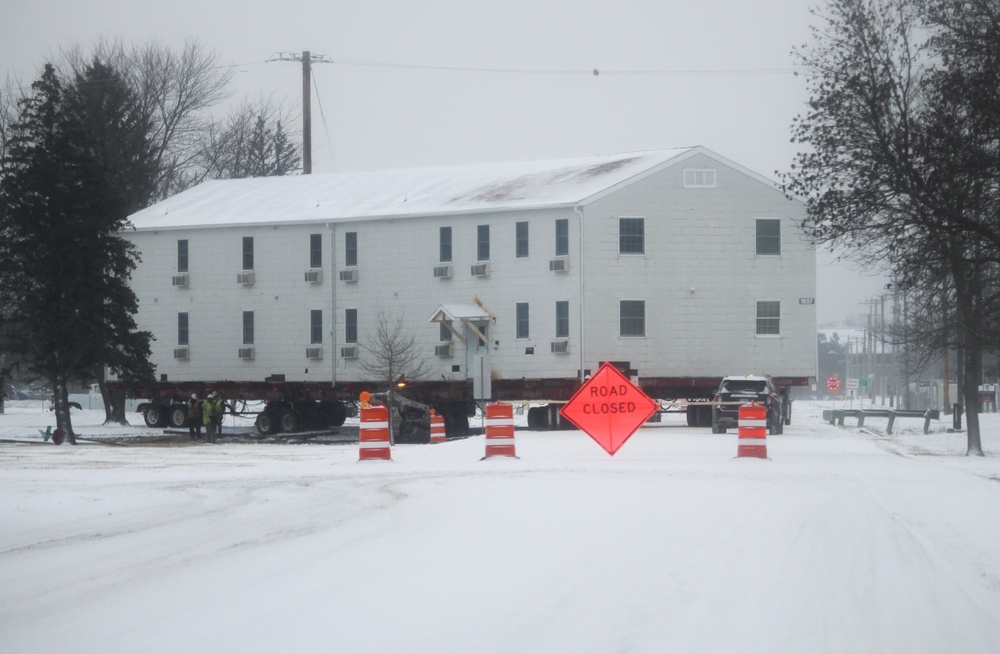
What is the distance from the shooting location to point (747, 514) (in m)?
14.4

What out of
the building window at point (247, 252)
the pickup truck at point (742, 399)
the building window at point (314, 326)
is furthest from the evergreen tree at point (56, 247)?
the pickup truck at point (742, 399)

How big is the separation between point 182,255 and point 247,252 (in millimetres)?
2996

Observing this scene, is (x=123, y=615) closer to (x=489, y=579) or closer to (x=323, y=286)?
(x=489, y=579)

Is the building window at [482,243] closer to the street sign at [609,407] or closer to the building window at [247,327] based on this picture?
the building window at [247,327]

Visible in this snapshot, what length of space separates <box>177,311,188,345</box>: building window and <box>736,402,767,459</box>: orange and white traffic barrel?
102ft

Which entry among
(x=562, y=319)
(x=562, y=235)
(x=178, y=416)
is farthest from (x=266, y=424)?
(x=562, y=235)

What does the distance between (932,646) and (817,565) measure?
9.51 ft

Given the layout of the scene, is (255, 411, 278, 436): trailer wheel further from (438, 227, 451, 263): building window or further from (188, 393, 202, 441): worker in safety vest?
(438, 227, 451, 263): building window

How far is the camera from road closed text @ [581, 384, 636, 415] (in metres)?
23.8

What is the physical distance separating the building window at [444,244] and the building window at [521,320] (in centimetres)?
339

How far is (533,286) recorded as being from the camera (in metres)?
44.6

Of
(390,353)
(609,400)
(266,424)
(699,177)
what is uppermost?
(699,177)

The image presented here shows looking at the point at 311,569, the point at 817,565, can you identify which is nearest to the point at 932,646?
the point at 817,565

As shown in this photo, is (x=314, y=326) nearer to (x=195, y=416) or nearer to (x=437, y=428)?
(x=195, y=416)
